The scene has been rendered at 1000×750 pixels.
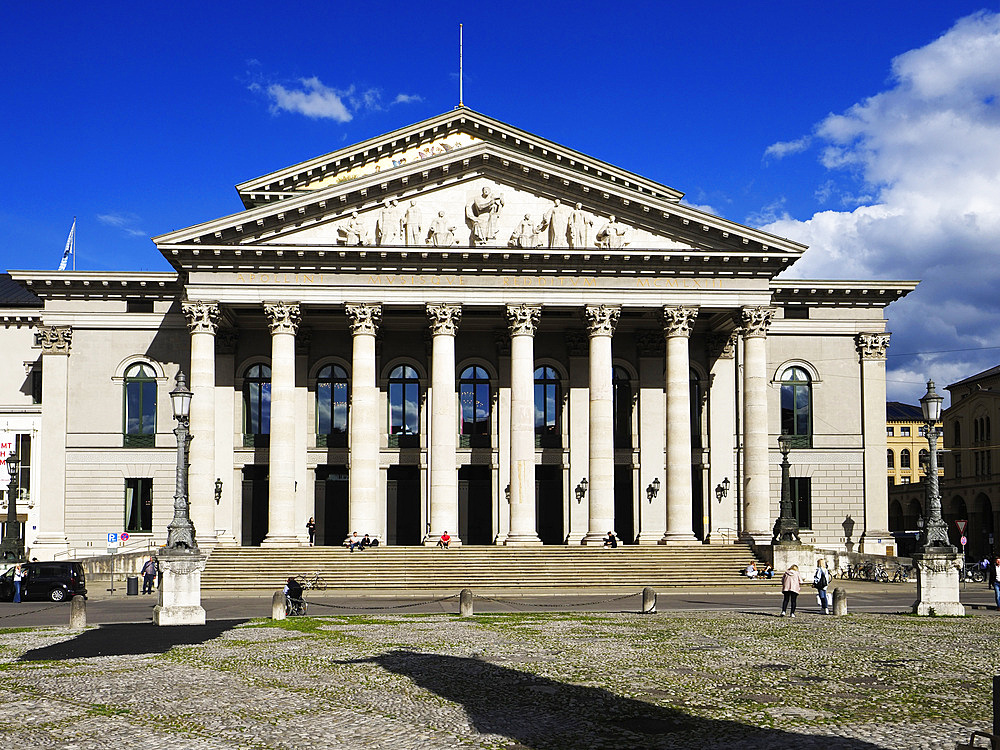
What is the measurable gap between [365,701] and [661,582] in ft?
98.1

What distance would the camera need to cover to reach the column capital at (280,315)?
5016 cm

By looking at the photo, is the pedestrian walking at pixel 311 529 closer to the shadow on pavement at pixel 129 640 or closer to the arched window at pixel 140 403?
the arched window at pixel 140 403

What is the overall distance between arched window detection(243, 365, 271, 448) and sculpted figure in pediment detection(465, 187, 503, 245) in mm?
13560

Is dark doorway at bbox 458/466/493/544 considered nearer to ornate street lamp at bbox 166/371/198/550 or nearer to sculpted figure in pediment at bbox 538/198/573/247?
sculpted figure in pediment at bbox 538/198/573/247

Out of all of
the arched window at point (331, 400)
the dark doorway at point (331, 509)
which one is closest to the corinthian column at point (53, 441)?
the dark doorway at point (331, 509)

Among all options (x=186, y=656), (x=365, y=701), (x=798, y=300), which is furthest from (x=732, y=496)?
(x=365, y=701)

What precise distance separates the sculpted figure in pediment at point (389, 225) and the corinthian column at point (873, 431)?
2560cm

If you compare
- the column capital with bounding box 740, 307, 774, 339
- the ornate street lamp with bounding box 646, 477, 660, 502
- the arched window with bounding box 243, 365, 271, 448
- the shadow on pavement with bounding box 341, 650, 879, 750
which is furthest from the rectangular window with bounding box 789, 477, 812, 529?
the shadow on pavement with bounding box 341, 650, 879, 750

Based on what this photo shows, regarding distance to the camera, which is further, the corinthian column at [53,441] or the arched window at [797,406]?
the arched window at [797,406]

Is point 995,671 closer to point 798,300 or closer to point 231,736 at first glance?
point 231,736

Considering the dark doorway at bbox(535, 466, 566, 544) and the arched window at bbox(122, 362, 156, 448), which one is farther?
the dark doorway at bbox(535, 466, 566, 544)

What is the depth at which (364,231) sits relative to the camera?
2013 inches

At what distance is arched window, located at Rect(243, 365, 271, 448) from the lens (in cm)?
5641

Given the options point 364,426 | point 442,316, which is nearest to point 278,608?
point 364,426
